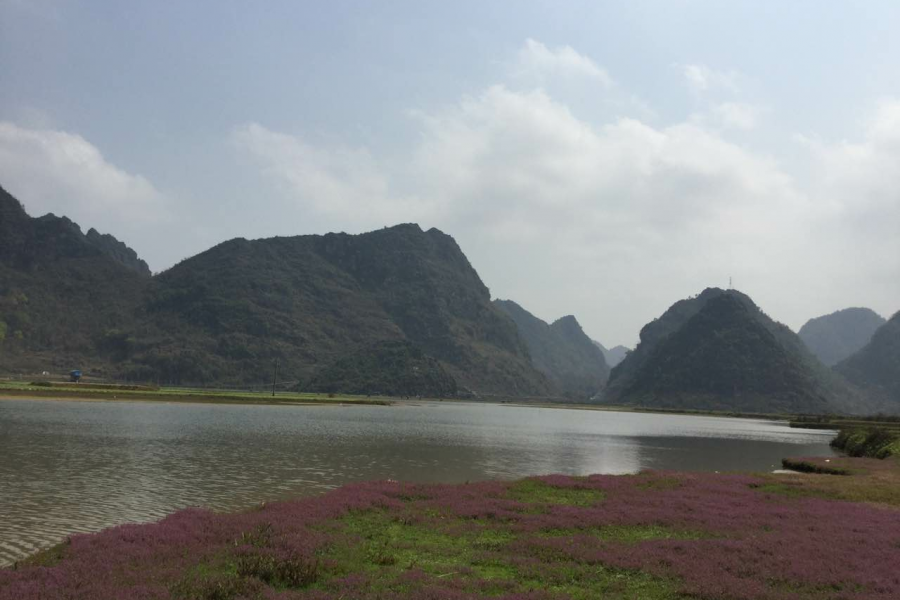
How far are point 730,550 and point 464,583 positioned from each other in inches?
421

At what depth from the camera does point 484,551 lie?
2114 centimetres

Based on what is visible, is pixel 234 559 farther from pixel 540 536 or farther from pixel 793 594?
pixel 793 594

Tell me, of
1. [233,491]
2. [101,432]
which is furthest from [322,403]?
[233,491]

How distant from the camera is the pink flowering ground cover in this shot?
1644 centimetres

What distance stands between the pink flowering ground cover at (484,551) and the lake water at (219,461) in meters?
5.57

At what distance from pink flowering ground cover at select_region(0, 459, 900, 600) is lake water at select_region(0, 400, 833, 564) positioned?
5.57m

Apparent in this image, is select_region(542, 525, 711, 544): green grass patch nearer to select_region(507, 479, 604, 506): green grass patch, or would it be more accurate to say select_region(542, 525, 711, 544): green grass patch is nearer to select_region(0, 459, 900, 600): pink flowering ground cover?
select_region(0, 459, 900, 600): pink flowering ground cover

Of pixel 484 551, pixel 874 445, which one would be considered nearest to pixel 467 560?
pixel 484 551

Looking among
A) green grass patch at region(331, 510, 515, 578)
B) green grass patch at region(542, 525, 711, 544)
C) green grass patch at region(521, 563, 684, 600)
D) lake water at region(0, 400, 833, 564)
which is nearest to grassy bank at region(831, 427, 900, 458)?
lake water at region(0, 400, 833, 564)

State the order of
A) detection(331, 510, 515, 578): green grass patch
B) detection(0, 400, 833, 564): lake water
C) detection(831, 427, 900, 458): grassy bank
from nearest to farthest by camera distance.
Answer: detection(331, 510, 515, 578): green grass patch, detection(0, 400, 833, 564): lake water, detection(831, 427, 900, 458): grassy bank

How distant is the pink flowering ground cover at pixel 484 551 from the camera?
53.9 feet

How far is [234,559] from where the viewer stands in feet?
60.2

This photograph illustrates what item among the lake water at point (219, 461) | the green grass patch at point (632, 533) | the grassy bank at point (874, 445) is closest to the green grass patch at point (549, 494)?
the green grass patch at point (632, 533)

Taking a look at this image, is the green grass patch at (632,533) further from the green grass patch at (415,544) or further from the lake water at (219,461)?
the lake water at (219,461)
